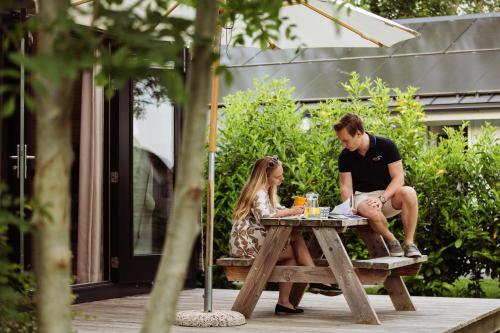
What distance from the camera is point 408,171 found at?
26.7 feet

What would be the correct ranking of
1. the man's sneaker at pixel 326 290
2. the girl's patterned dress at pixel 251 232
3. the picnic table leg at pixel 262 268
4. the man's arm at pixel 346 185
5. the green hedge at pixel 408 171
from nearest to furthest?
the picnic table leg at pixel 262 268, the girl's patterned dress at pixel 251 232, the man's sneaker at pixel 326 290, the man's arm at pixel 346 185, the green hedge at pixel 408 171

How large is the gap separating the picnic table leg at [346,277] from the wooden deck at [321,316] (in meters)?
0.09

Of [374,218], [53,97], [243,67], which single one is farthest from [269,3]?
[243,67]

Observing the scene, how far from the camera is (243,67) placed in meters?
17.0

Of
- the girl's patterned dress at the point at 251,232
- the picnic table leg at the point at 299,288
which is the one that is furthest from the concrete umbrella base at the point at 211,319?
the picnic table leg at the point at 299,288

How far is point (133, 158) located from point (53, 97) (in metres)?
5.28

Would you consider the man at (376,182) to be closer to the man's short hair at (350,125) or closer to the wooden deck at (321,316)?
the man's short hair at (350,125)

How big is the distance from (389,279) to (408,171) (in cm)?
194

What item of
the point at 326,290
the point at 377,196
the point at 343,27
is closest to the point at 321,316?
the point at 326,290

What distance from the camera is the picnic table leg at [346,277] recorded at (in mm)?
5648

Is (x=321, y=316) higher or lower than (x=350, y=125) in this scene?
lower

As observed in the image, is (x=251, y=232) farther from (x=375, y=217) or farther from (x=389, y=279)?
(x=389, y=279)

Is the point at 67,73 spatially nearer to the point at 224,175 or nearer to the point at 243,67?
the point at 224,175

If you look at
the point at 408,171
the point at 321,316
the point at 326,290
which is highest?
the point at 408,171
